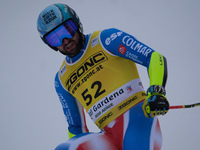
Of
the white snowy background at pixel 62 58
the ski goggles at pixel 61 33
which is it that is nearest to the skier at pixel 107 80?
the ski goggles at pixel 61 33

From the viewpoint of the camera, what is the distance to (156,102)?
6.40 ft

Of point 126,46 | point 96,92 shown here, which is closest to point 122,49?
point 126,46

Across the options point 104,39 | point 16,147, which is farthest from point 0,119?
point 104,39

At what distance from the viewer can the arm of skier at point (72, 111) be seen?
115 inches

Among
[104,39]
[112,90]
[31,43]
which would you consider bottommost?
[112,90]

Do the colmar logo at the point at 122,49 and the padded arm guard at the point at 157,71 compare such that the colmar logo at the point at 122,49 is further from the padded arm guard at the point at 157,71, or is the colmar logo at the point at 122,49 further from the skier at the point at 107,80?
the padded arm guard at the point at 157,71

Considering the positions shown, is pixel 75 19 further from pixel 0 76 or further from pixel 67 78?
pixel 0 76

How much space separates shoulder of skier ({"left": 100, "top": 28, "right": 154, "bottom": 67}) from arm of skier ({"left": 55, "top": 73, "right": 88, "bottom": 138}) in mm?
649

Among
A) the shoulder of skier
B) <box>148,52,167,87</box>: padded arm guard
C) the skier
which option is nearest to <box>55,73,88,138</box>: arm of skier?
the skier

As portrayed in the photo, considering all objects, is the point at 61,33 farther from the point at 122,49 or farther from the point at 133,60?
the point at 133,60

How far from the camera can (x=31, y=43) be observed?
750 centimetres

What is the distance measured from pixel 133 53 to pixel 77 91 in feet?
2.09

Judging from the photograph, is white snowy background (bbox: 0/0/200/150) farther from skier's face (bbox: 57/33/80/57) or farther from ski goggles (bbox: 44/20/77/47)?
ski goggles (bbox: 44/20/77/47)

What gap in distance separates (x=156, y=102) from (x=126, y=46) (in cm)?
60
